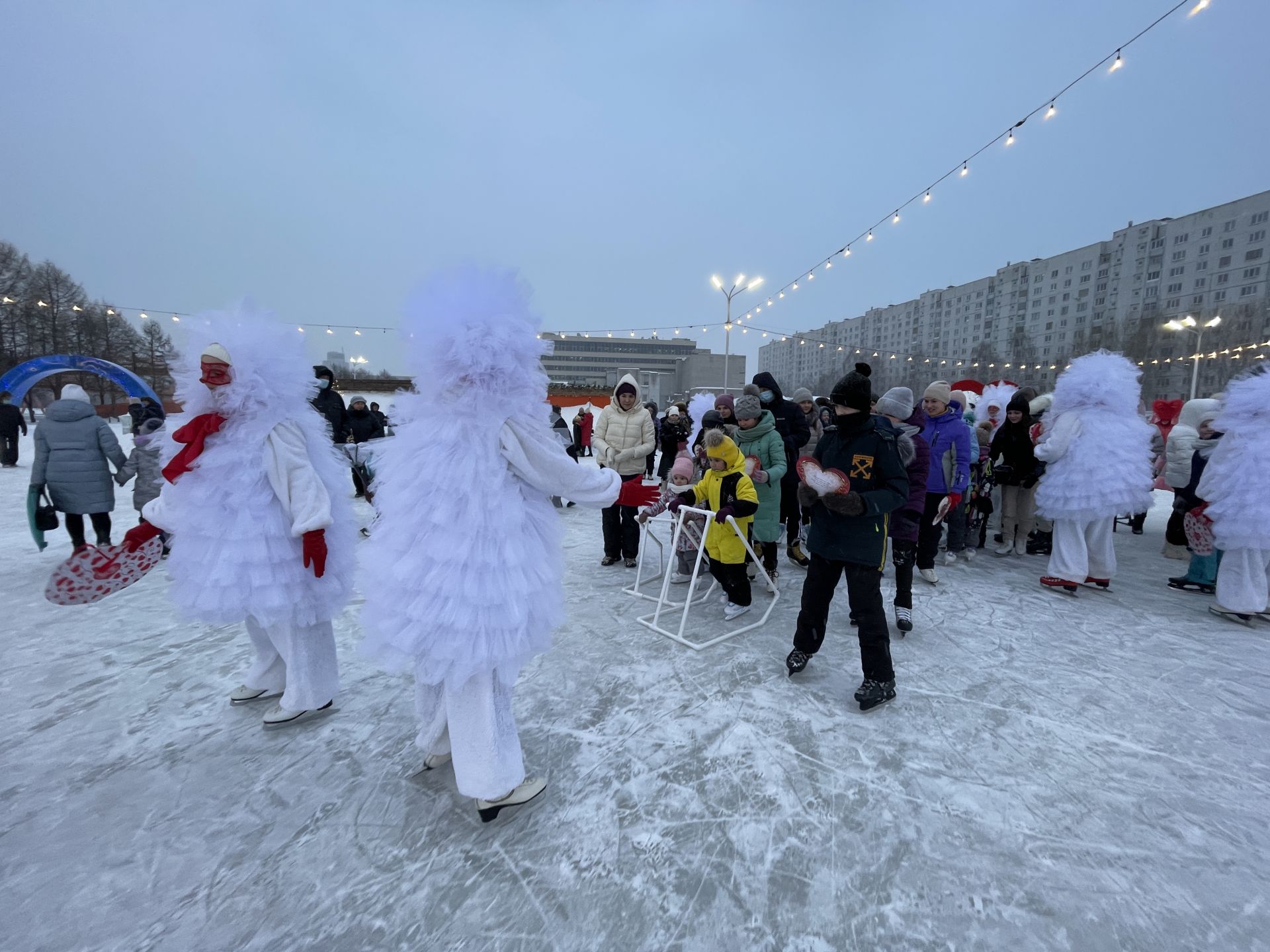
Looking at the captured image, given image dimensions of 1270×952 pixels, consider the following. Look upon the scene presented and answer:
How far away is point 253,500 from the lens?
2.29m

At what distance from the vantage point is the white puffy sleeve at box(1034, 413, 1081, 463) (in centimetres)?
450

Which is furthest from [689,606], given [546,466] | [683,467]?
[546,466]

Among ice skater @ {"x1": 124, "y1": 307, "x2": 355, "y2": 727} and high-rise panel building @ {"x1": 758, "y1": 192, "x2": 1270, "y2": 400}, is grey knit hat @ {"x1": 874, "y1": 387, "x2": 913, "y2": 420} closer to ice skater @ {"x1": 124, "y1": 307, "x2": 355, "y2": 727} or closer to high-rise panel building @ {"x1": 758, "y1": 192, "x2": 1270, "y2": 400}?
ice skater @ {"x1": 124, "y1": 307, "x2": 355, "y2": 727}

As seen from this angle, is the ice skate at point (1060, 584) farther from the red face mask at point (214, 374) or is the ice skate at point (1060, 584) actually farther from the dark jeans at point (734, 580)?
the red face mask at point (214, 374)

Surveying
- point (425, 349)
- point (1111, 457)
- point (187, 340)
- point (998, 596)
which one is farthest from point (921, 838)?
point (1111, 457)

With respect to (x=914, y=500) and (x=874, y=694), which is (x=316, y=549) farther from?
(x=914, y=500)

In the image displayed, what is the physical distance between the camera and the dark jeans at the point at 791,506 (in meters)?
5.50

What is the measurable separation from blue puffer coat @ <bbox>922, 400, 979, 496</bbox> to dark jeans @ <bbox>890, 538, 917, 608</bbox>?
84cm

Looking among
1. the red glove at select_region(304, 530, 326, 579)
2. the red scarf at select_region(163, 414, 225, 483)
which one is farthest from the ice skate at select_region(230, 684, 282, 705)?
the red scarf at select_region(163, 414, 225, 483)

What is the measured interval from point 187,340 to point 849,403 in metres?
3.32

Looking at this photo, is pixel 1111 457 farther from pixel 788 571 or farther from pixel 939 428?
pixel 788 571

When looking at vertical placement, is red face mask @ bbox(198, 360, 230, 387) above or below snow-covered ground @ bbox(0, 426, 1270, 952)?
above

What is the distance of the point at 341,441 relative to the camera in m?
6.74

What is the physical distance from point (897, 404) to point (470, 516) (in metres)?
2.95
